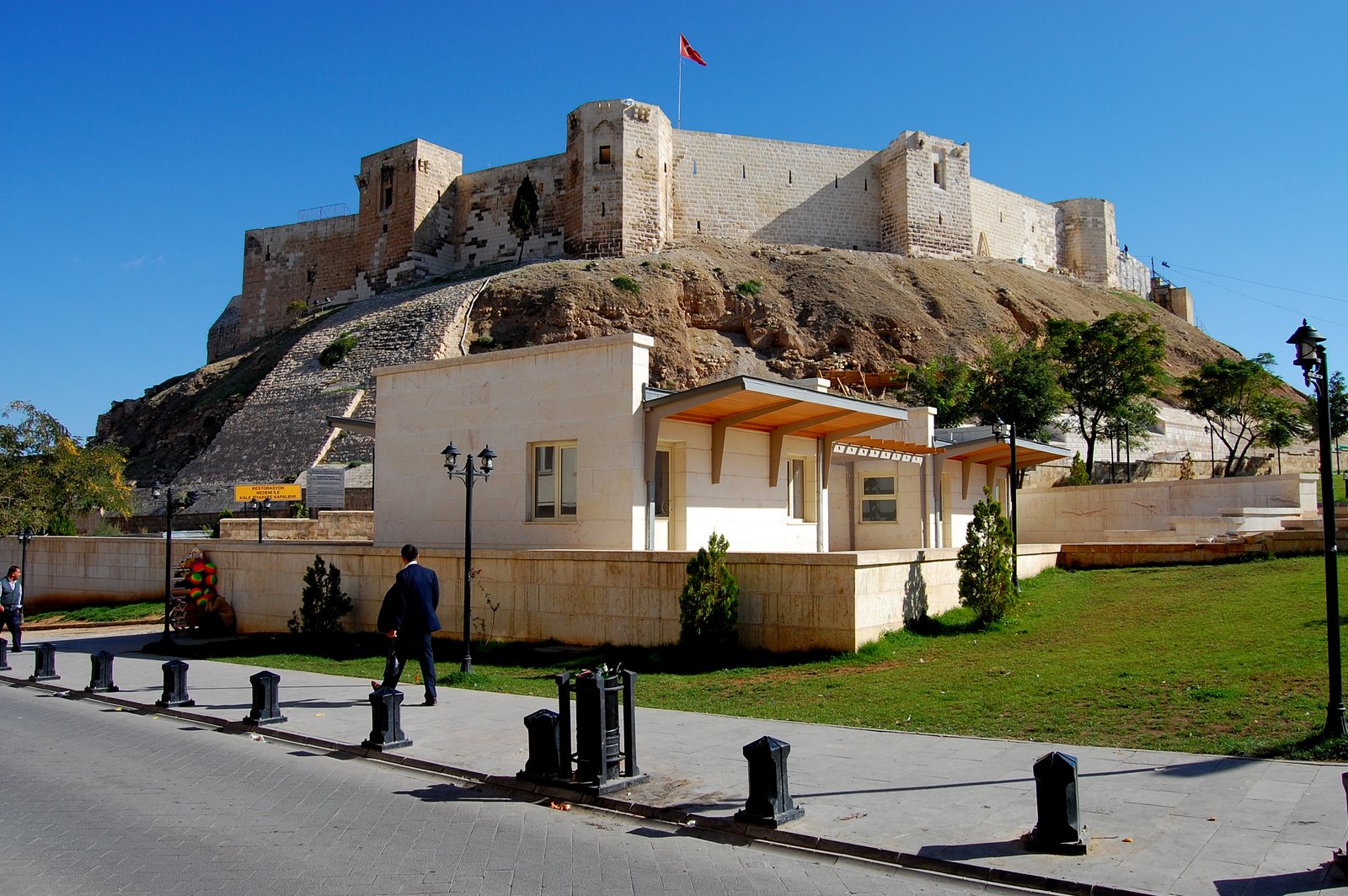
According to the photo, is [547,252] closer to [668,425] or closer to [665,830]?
[668,425]

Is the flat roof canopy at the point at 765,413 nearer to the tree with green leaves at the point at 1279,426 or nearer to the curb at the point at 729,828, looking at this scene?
the curb at the point at 729,828

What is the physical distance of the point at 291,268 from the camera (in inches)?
2815

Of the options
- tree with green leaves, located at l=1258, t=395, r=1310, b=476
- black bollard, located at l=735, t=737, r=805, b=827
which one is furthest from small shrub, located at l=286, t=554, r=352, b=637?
tree with green leaves, located at l=1258, t=395, r=1310, b=476

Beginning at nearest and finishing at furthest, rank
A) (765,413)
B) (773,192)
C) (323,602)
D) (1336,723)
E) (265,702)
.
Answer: (1336,723) < (265,702) < (765,413) < (323,602) < (773,192)

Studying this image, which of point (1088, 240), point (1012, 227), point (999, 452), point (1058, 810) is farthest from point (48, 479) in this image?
point (1088, 240)

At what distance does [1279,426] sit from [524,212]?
40.6m

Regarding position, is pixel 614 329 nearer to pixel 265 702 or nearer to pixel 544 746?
pixel 265 702

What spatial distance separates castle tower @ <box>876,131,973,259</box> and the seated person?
167 feet

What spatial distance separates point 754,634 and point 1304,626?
6.14 metres

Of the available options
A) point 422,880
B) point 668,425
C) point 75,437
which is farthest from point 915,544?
point 75,437

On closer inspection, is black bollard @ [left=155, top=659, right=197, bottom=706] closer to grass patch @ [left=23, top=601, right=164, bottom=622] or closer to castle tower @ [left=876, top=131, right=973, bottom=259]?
grass patch @ [left=23, top=601, right=164, bottom=622]

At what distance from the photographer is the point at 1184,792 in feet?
20.9

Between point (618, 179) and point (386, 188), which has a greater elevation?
point (386, 188)

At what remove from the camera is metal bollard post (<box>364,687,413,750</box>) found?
28.5ft
